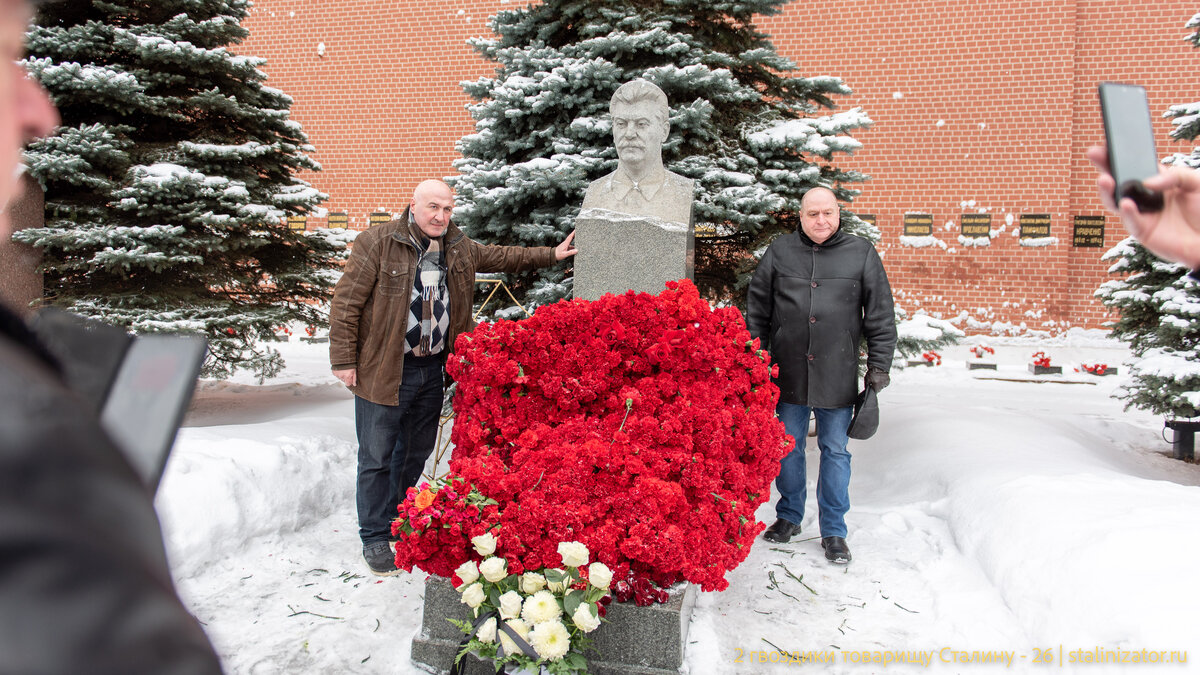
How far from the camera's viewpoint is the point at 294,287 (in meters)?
6.70

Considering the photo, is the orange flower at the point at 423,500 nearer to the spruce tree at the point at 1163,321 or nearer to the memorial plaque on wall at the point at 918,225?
the spruce tree at the point at 1163,321

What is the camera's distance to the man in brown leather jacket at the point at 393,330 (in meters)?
3.76

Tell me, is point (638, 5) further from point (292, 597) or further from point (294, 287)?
point (292, 597)

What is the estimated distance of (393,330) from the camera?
3.75 m

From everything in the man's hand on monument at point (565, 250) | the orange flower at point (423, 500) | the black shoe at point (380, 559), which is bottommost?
the black shoe at point (380, 559)

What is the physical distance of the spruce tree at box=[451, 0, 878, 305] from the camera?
5.53 m

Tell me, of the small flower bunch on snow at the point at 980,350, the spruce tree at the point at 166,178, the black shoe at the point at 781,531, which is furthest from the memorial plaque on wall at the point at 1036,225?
the spruce tree at the point at 166,178

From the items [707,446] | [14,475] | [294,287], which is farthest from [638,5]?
[14,475]

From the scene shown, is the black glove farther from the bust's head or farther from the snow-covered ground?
the bust's head

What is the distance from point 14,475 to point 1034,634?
3.41 m

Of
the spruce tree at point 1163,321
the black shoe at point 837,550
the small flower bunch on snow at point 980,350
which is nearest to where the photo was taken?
the black shoe at point 837,550

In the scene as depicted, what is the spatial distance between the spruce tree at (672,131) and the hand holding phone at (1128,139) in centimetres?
432

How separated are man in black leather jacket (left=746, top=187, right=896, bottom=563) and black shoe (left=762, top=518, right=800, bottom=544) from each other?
249 millimetres

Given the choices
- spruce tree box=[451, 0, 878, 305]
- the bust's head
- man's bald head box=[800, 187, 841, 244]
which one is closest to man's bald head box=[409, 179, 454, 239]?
the bust's head
